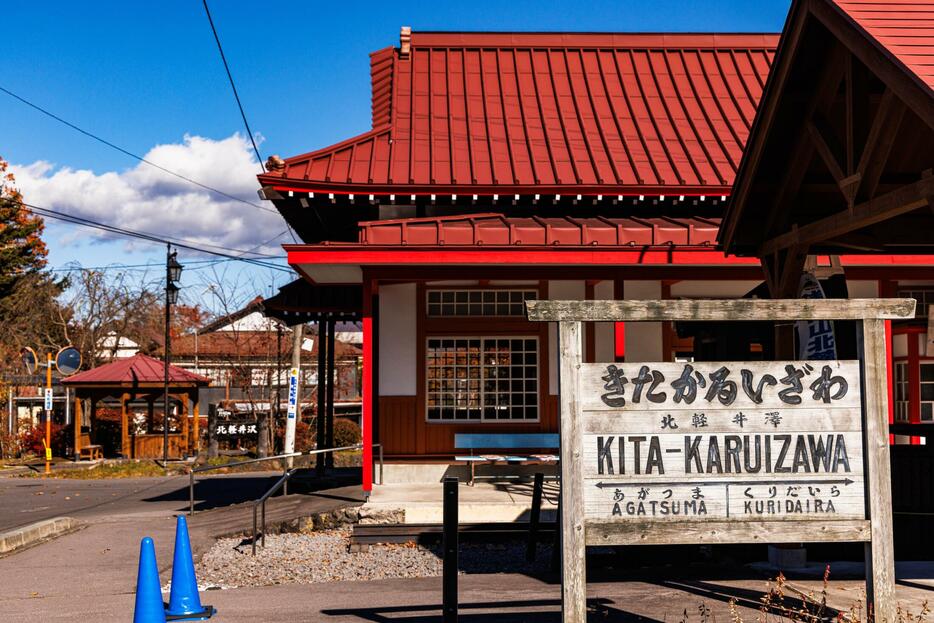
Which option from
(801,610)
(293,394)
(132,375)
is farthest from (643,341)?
(132,375)

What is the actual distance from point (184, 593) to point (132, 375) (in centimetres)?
2305

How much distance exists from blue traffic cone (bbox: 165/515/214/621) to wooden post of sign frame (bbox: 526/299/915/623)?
3969 millimetres

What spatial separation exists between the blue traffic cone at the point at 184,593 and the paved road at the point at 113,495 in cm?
891

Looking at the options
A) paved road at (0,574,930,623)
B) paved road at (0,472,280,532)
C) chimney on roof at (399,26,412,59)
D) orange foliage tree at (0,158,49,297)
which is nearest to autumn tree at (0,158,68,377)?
orange foliage tree at (0,158,49,297)

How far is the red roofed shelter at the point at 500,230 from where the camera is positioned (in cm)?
1395

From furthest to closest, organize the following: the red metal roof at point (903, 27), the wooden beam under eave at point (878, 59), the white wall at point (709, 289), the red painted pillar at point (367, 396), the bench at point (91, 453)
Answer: the bench at point (91, 453), the white wall at point (709, 289), the red painted pillar at point (367, 396), the red metal roof at point (903, 27), the wooden beam under eave at point (878, 59)

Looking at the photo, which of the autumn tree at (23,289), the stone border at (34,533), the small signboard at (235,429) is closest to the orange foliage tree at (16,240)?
the autumn tree at (23,289)

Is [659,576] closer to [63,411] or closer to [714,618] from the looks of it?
[714,618]

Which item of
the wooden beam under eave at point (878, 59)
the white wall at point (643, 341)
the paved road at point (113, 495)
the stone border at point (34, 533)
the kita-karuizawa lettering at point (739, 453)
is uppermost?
the wooden beam under eave at point (878, 59)

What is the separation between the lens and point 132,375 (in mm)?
29734

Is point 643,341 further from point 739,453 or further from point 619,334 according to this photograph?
point 739,453

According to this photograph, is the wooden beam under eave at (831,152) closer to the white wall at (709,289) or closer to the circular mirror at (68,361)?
the white wall at (709,289)

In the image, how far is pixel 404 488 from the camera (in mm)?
14539

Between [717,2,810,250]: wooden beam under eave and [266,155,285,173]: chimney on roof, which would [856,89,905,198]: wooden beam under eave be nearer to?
[717,2,810,250]: wooden beam under eave
